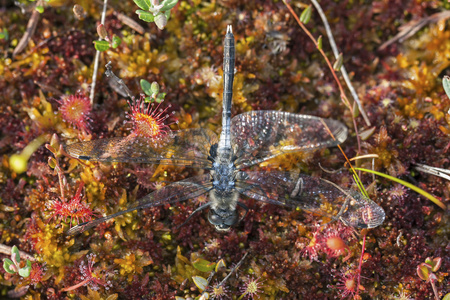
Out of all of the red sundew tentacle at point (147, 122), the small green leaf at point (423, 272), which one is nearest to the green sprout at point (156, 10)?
the red sundew tentacle at point (147, 122)

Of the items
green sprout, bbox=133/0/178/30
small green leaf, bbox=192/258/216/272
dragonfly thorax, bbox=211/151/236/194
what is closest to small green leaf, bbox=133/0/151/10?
green sprout, bbox=133/0/178/30

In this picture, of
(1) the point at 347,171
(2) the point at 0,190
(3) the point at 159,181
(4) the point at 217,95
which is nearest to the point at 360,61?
(1) the point at 347,171

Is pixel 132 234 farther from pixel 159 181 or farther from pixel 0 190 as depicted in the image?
pixel 0 190

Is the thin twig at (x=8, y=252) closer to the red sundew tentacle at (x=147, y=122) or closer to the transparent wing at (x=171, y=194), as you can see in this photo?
the transparent wing at (x=171, y=194)

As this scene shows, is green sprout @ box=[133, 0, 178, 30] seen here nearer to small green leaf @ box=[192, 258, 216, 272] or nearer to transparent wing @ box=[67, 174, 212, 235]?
transparent wing @ box=[67, 174, 212, 235]

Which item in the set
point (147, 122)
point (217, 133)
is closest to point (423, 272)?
point (217, 133)

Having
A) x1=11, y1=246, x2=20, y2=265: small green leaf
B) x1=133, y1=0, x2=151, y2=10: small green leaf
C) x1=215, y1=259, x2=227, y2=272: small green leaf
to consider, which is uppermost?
x1=133, y1=0, x2=151, y2=10: small green leaf

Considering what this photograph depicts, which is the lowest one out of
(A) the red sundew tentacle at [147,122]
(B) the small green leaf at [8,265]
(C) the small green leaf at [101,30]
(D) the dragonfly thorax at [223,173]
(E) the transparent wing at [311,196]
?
(B) the small green leaf at [8,265]
